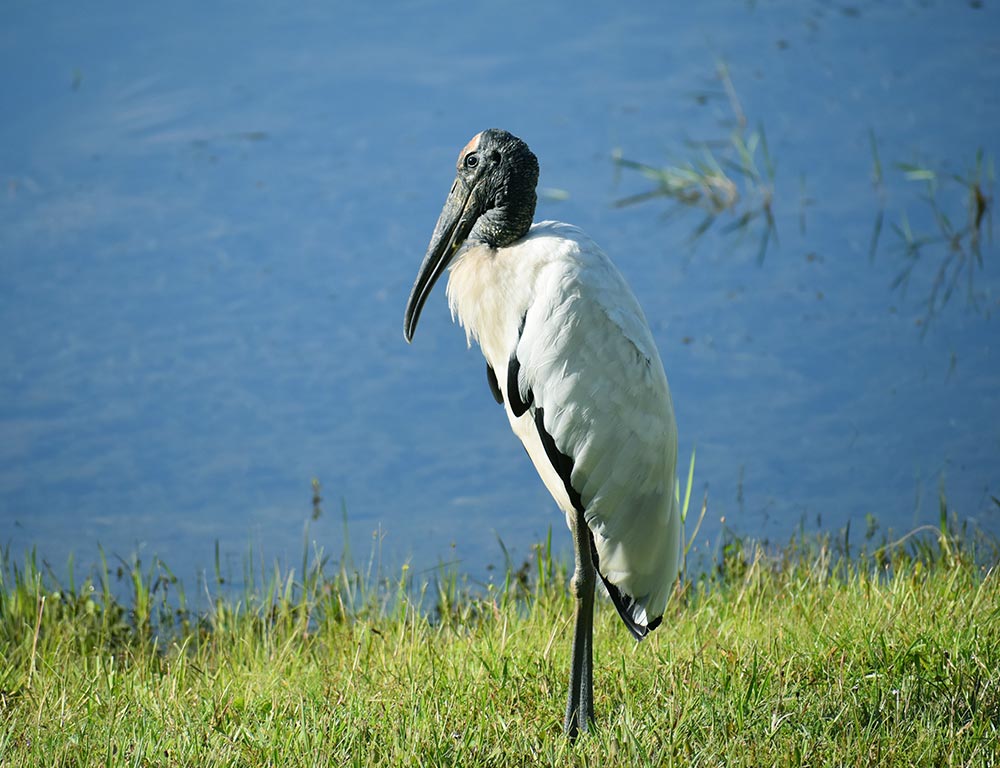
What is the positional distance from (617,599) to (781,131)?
6.25 metres

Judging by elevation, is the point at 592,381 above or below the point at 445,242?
below

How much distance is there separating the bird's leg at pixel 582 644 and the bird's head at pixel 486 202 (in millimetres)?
718

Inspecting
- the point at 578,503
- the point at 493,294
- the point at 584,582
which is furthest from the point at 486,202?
the point at 584,582

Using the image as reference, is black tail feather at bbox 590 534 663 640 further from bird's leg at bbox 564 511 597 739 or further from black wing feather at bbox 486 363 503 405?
black wing feather at bbox 486 363 503 405

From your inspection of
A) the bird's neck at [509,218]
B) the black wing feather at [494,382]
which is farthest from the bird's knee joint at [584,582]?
the bird's neck at [509,218]

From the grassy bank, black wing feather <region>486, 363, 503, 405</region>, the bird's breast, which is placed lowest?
the grassy bank

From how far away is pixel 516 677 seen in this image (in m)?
3.83

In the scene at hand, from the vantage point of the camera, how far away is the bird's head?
3.71 meters

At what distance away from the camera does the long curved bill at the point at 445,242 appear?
150 inches

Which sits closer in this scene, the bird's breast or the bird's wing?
Answer: the bird's wing

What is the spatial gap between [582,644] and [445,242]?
44.5 inches

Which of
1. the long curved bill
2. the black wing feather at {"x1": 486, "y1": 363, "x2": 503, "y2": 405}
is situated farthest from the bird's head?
the black wing feather at {"x1": 486, "y1": 363, "x2": 503, "y2": 405}

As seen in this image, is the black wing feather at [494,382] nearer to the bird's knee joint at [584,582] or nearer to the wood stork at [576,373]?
the wood stork at [576,373]

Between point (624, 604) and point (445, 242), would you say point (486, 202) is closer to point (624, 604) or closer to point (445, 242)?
point (445, 242)
